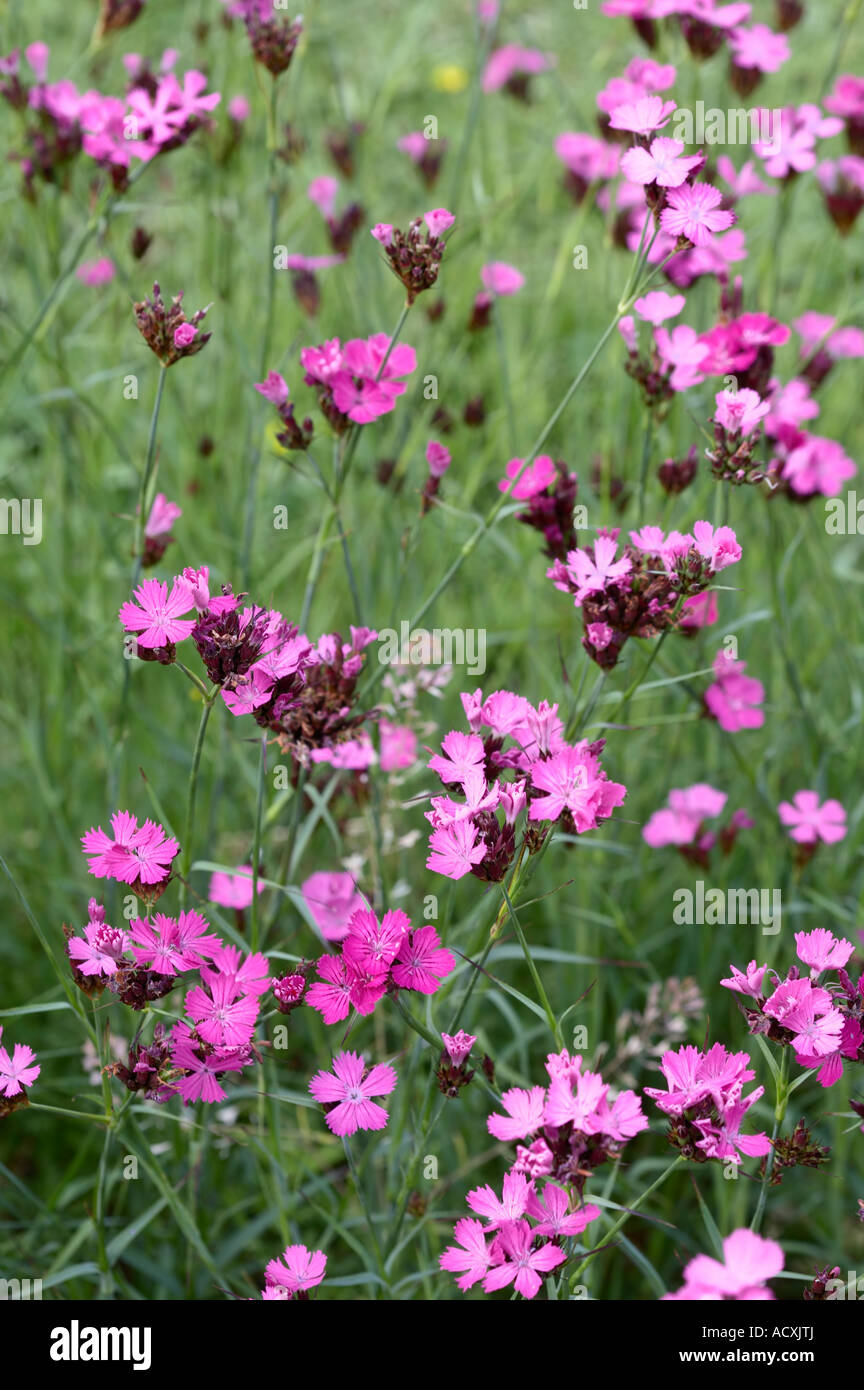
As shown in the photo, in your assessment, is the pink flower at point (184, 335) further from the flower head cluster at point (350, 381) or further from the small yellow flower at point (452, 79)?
the small yellow flower at point (452, 79)

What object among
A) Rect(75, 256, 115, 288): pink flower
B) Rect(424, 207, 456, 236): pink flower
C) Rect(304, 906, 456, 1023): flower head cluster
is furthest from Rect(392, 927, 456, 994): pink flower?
Rect(75, 256, 115, 288): pink flower

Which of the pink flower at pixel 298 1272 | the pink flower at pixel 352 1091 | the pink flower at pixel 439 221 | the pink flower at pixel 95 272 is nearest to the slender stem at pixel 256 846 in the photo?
the pink flower at pixel 352 1091

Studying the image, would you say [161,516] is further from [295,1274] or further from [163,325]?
[295,1274]

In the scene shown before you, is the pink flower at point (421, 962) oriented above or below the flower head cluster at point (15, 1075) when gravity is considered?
above

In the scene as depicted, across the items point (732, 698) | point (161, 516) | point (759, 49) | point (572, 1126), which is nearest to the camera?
point (572, 1126)

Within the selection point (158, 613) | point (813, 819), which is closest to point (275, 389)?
point (158, 613)

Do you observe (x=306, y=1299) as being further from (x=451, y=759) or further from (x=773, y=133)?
(x=773, y=133)

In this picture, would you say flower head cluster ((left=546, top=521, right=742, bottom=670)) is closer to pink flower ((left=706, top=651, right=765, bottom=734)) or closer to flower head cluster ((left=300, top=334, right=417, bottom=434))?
flower head cluster ((left=300, top=334, right=417, bottom=434))
